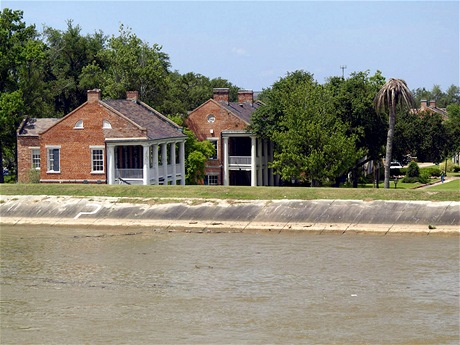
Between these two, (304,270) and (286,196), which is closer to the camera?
(304,270)

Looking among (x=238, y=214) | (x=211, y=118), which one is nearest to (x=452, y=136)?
(x=211, y=118)

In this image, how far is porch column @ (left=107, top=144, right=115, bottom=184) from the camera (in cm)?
5872

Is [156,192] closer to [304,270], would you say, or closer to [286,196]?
[286,196]

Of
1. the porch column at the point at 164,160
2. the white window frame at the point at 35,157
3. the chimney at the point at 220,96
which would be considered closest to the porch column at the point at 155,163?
the porch column at the point at 164,160

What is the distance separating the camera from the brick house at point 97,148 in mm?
58844

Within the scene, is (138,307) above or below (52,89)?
below

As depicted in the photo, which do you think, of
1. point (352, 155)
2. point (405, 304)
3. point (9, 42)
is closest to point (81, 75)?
point (9, 42)

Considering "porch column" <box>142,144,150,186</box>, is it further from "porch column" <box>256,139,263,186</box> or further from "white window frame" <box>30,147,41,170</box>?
"porch column" <box>256,139,263,186</box>

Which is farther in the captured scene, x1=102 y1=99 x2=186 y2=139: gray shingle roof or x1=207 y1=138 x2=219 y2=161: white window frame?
x1=207 y1=138 x2=219 y2=161: white window frame

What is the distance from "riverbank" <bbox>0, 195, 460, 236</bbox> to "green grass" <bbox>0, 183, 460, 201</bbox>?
0.78 meters

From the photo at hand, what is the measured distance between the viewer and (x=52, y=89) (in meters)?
88.4

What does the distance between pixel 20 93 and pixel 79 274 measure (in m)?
33.6

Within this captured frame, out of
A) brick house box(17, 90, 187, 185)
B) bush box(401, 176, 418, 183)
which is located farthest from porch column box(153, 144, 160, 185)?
bush box(401, 176, 418, 183)

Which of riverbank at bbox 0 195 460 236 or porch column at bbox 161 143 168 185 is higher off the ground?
porch column at bbox 161 143 168 185
